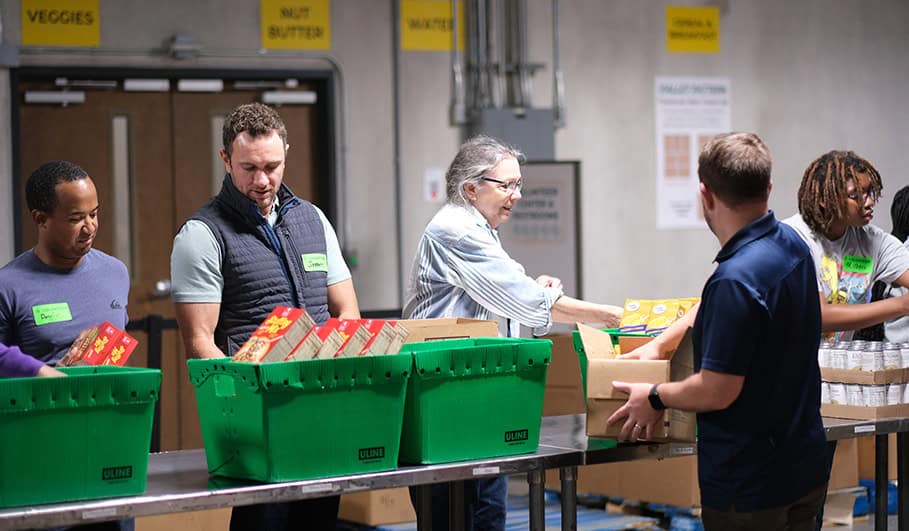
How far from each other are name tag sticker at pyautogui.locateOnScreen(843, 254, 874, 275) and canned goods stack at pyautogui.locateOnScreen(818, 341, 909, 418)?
0.76ft

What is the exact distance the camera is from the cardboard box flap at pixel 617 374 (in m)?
2.61

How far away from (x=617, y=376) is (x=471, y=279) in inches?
24.2

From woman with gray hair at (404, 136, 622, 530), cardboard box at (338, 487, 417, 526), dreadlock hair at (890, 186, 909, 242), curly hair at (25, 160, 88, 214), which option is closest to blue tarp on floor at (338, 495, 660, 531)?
cardboard box at (338, 487, 417, 526)

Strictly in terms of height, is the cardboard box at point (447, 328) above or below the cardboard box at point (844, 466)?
above

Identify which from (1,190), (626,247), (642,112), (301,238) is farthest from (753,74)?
(301,238)

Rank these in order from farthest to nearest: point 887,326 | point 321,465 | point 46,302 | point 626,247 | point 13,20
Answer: point 626,247
point 13,20
point 887,326
point 46,302
point 321,465

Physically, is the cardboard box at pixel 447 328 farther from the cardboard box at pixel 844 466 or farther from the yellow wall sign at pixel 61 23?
the yellow wall sign at pixel 61 23

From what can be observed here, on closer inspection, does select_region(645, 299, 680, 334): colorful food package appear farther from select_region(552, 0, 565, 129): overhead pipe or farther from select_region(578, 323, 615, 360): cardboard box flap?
select_region(552, 0, 565, 129): overhead pipe

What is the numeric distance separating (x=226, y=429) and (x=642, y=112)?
15.5 ft

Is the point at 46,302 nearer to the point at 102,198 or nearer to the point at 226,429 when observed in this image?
the point at 226,429

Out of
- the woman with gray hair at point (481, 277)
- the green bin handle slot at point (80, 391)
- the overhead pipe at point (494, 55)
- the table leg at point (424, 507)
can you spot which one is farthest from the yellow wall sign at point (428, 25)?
the green bin handle slot at point (80, 391)

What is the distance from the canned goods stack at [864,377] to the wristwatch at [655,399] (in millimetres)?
970

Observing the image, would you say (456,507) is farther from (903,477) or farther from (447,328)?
(903,477)

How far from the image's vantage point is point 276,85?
6047mm
